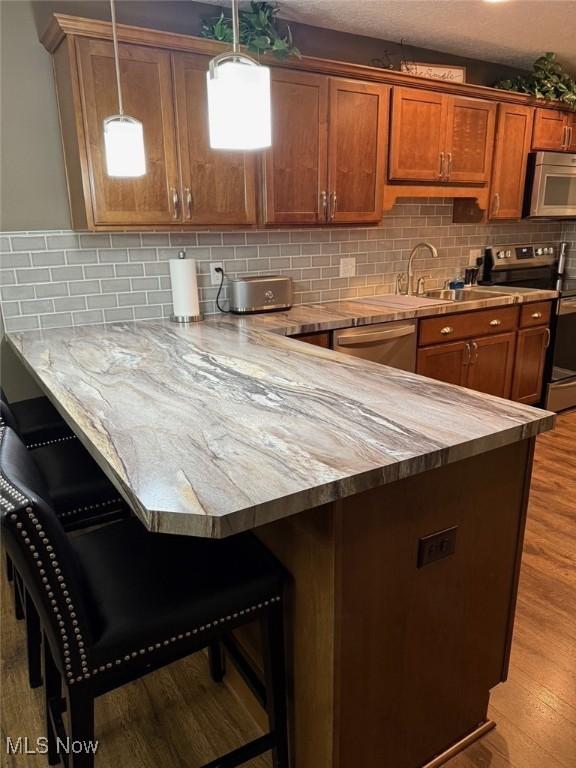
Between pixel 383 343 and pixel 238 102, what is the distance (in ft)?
6.25

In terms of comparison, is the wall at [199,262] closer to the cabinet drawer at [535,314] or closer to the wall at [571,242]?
the cabinet drawer at [535,314]

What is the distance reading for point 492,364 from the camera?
11.8 ft

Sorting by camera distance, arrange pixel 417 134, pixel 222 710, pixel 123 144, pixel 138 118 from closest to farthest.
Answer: pixel 222 710 < pixel 123 144 < pixel 138 118 < pixel 417 134

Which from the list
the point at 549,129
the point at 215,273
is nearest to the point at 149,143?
the point at 215,273

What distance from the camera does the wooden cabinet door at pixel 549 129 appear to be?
3691 millimetres

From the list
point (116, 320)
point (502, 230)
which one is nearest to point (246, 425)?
point (116, 320)

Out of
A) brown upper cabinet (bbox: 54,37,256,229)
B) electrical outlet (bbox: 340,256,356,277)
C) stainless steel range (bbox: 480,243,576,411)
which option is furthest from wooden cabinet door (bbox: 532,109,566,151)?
brown upper cabinet (bbox: 54,37,256,229)

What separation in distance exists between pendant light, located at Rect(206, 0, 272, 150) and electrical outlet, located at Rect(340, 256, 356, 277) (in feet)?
7.16

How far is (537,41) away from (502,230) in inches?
51.9

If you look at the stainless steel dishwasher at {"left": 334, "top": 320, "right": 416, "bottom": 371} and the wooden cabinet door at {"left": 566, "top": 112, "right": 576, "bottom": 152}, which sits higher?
the wooden cabinet door at {"left": 566, "top": 112, "right": 576, "bottom": 152}

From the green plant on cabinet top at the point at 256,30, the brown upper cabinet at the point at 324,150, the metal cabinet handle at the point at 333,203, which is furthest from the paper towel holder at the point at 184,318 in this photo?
the green plant on cabinet top at the point at 256,30

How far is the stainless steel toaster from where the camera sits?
2880 mm

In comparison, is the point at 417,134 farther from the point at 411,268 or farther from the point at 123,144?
the point at 123,144

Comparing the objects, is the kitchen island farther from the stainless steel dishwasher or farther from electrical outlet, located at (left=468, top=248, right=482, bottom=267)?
electrical outlet, located at (left=468, top=248, right=482, bottom=267)
